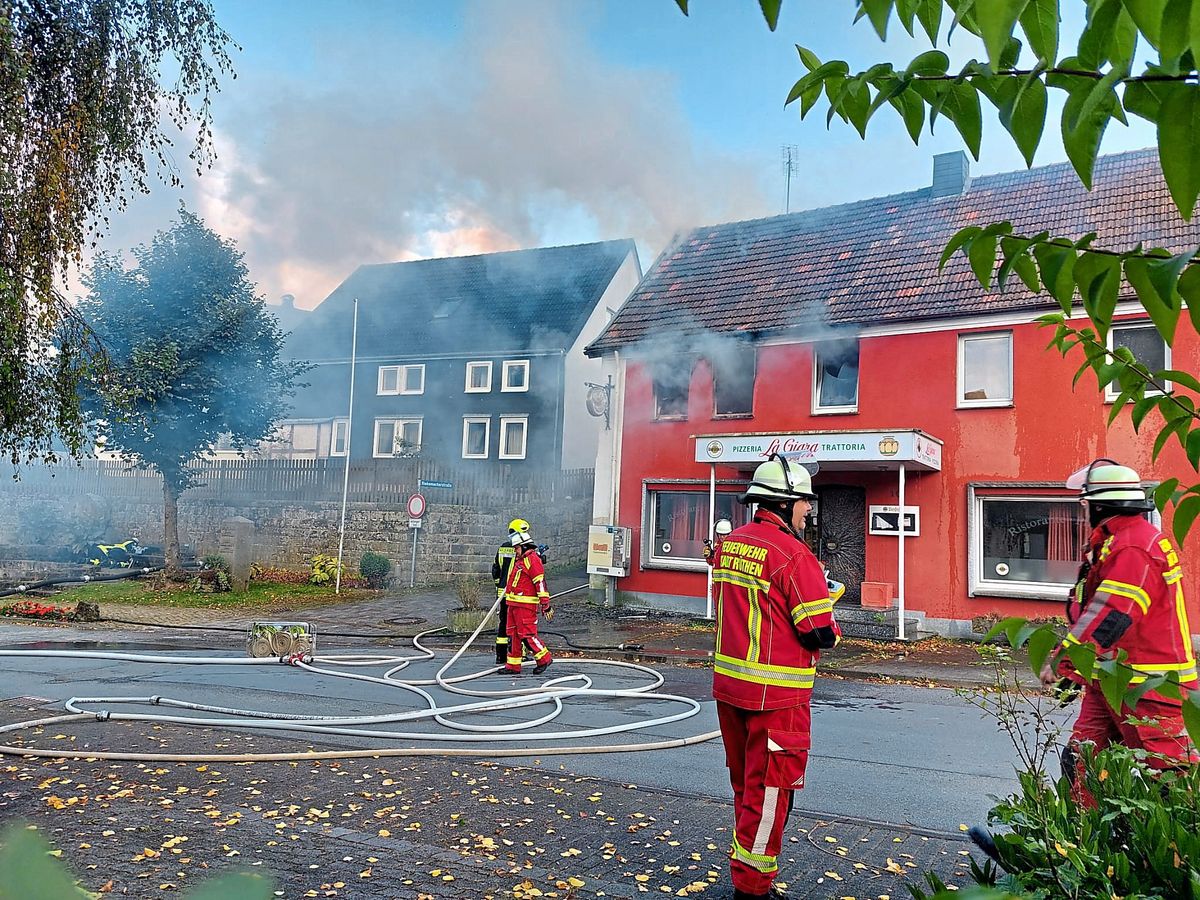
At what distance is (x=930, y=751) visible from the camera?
7.83 m

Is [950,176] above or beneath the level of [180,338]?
above

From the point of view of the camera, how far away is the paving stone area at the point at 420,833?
4.62 meters

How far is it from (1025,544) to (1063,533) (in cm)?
61

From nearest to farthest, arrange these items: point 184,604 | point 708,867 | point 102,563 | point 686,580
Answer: point 708,867
point 686,580
point 184,604
point 102,563

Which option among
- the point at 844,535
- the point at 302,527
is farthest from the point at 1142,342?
the point at 302,527

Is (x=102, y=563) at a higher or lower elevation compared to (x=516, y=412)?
lower

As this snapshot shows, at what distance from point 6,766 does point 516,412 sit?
25.5 metres

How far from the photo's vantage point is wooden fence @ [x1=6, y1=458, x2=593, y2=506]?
23516 millimetres

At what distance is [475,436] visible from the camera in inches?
1292

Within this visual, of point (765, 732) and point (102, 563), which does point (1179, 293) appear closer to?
point (765, 732)

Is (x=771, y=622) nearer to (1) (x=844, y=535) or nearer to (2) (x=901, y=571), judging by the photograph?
(2) (x=901, y=571)

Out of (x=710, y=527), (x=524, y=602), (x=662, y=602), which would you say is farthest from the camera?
(x=662, y=602)

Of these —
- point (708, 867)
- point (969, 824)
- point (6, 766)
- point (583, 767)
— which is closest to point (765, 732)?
point (708, 867)

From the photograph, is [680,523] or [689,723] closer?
[689,723]
